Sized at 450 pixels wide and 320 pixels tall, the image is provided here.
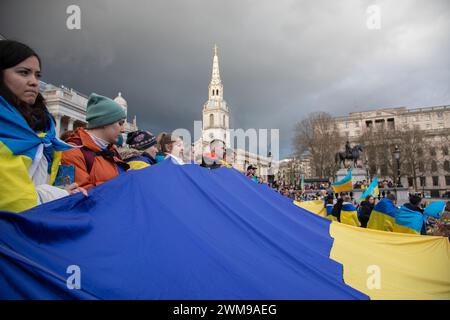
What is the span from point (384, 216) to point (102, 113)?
6834 millimetres

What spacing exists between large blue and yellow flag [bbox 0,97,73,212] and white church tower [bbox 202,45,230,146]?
89383mm

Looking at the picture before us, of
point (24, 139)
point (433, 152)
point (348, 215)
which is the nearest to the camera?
point (24, 139)

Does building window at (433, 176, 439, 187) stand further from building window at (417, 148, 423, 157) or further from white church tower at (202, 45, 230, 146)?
white church tower at (202, 45, 230, 146)

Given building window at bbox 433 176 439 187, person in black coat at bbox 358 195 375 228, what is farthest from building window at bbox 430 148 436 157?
person in black coat at bbox 358 195 375 228

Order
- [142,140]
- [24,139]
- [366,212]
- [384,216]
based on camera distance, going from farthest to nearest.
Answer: [366,212], [384,216], [142,140], [24,139]

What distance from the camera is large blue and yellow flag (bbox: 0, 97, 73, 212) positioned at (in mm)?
1405

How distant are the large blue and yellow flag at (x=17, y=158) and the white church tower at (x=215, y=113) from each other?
8938 cm

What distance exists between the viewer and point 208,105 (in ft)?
324

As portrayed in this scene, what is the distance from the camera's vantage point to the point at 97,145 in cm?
251

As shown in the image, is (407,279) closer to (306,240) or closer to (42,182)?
(306,240)

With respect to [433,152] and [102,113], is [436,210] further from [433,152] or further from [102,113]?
[433,152]

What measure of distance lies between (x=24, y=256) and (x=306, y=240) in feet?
6.25

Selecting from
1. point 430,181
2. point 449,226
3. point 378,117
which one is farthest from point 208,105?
point 449,226

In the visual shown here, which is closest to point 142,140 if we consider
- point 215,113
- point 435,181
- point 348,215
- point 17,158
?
point 17,158
